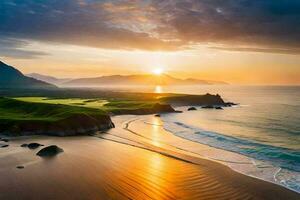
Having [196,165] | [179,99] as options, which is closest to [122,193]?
[196,165]

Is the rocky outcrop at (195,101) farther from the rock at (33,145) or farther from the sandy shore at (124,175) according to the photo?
the rock at (33,145)

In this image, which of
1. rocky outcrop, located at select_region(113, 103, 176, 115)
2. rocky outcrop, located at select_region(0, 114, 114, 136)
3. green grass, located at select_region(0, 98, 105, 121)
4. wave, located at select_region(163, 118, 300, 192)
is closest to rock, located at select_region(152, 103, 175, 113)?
rocky outcrop, located at select_region(113, 103, 176, 115)

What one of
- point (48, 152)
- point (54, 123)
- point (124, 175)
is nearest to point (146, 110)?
point (54, 123)

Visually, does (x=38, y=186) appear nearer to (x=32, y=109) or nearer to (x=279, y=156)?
(x=279, y=156)

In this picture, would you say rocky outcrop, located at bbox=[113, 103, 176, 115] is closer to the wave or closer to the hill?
the hill

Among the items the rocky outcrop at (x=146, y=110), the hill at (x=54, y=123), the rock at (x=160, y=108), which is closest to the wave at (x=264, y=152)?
the hill at (x=54, y=123)

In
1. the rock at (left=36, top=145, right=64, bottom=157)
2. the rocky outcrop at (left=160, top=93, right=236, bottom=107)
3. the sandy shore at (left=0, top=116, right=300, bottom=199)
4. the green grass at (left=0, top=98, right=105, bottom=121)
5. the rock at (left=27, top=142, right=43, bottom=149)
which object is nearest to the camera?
the sandy shore at (left=0, top=116, right=300, bottom=199)

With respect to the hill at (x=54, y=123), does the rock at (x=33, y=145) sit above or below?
below

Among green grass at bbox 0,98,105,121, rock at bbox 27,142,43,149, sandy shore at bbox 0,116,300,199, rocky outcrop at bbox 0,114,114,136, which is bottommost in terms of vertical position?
sandy shore at bbox 0,116,300,199
